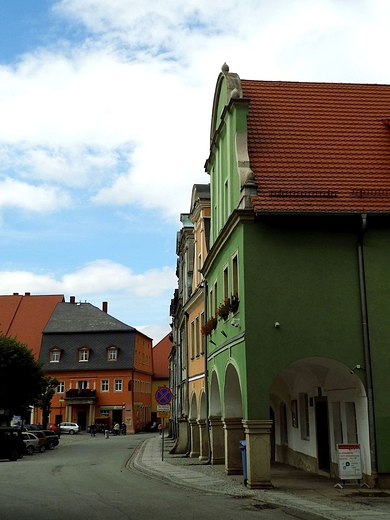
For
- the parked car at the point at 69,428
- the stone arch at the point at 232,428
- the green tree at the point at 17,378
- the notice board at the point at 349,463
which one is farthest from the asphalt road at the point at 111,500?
the parked car at the point at 69,428

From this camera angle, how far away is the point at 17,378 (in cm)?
4338

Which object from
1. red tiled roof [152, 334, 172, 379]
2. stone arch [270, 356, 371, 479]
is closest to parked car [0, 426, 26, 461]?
stone arch [270, 356, 371, 479]

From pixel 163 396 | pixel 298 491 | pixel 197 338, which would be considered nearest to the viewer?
pixel 298 491

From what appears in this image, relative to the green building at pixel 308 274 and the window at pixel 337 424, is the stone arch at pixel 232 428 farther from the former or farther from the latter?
the window at pixel 337 424

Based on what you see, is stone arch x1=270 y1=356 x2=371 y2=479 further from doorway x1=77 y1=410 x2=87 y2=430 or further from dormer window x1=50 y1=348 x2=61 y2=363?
dormer window x1=50 y1=348 x2=61 y2=363

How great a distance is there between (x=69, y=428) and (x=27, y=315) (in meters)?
18.6

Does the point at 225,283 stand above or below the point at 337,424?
above

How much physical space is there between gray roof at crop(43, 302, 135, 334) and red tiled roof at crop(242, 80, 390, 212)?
56004 millimetres

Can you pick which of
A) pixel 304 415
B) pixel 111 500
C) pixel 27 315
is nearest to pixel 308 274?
pixel 304 415

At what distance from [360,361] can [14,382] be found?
31592mm

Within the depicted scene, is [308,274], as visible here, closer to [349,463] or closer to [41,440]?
[349,463]

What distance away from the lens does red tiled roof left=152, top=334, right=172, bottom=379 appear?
3563 inches

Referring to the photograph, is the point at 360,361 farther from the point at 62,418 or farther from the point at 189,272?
the point at 62,418

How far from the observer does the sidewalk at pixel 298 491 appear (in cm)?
1280
